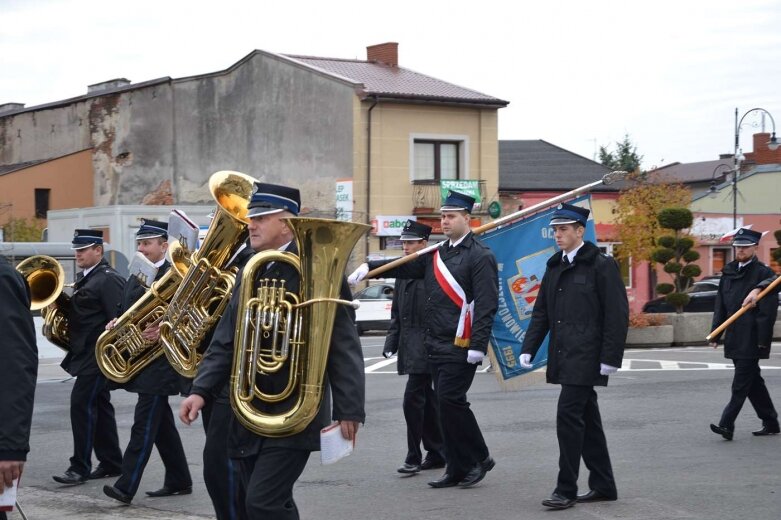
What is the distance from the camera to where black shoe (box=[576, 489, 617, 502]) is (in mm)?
7680

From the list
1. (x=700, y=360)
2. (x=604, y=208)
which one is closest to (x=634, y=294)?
(x=604, y=208)

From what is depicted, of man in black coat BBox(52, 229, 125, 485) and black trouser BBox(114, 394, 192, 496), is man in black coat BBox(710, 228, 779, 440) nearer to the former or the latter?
black trouser BBox(114, 394, 192, 496)

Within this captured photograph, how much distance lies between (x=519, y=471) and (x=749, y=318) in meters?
2.87

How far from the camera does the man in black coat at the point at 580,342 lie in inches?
294

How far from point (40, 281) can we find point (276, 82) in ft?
102

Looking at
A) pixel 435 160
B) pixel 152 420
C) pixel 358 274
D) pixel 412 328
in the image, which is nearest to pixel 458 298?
pixel 412 328

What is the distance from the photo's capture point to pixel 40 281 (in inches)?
355

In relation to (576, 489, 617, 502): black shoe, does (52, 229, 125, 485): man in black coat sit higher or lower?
higher

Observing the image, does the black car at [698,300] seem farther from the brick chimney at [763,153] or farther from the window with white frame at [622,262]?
the brick chimney at [763,153]

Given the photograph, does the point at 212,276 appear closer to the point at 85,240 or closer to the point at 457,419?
the point at 457,419

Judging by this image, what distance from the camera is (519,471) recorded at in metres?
8.95

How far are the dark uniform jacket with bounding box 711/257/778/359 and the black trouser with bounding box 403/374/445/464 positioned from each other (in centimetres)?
294

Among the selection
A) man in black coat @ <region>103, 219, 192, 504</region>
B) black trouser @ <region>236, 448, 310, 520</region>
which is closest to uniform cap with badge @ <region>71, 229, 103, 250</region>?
man in black coat @ <region>103, 219, 192, 504</region>

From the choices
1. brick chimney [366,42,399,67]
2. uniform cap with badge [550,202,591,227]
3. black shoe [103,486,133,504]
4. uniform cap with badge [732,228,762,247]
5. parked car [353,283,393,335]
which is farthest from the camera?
brick chimney [366,42,399,67]
